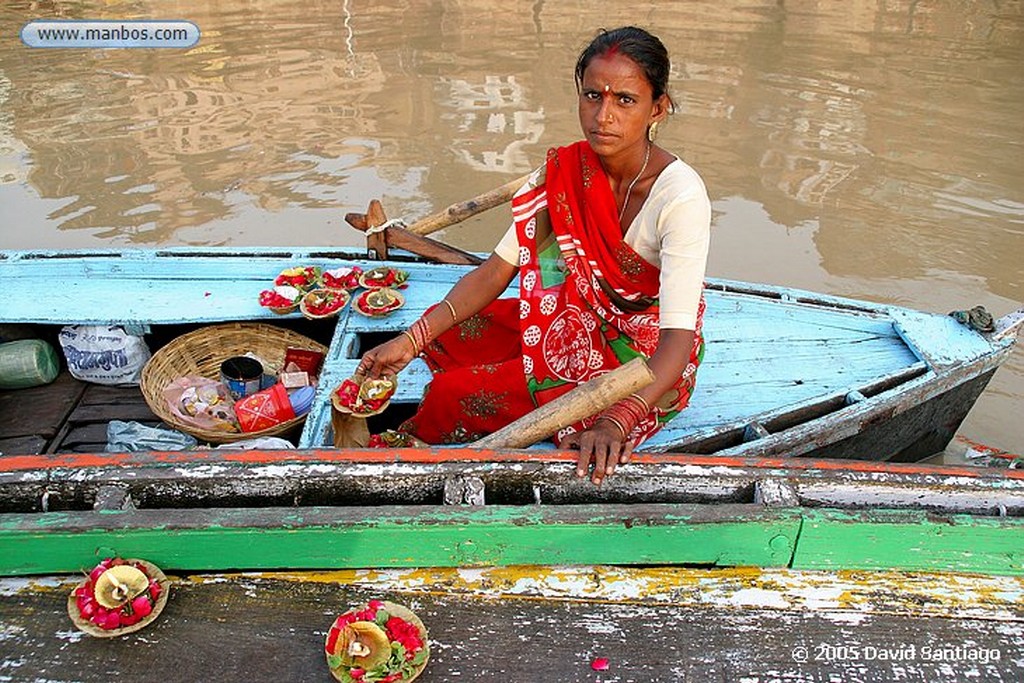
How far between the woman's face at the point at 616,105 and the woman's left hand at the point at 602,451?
79 centimetres

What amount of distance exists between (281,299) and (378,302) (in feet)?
1.31

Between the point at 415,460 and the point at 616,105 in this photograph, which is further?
the point at 616,105

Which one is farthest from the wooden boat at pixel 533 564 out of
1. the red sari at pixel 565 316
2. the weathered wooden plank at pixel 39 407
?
the weathered wooden plank at pixel 39 407

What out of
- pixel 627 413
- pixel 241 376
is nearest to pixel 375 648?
pixel 627 413

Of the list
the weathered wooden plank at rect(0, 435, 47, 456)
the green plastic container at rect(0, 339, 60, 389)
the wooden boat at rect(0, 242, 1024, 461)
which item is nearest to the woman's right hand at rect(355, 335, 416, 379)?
the wooden boat at rect(0, 242, 1024, 461)

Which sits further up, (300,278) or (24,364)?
(300,278)

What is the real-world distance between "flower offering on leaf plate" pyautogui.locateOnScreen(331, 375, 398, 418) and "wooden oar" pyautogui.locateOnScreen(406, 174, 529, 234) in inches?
53.9

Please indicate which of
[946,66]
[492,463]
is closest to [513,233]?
[492,463]

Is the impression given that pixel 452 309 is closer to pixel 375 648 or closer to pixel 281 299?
pixel 281 299

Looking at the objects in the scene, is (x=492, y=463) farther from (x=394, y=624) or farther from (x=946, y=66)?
(x=946, y=66)

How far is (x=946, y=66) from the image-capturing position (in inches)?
386

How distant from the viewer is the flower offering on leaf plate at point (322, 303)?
10.9ft

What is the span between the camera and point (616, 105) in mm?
2129

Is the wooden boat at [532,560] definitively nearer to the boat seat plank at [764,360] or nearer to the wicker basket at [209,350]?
the boat seat plank at [764,360]
